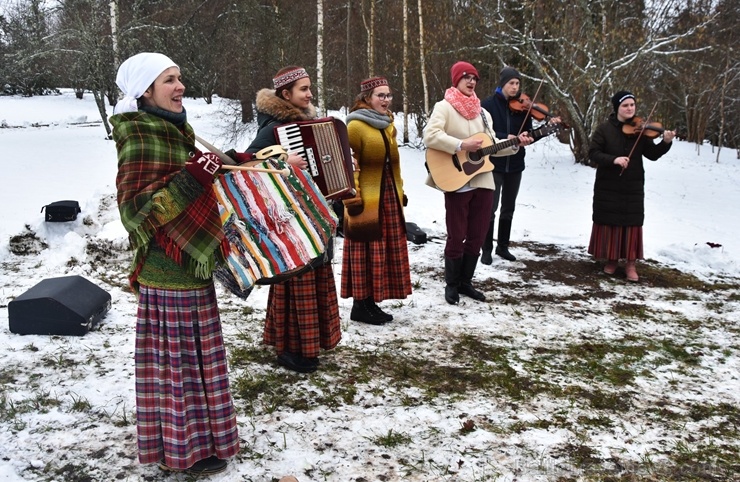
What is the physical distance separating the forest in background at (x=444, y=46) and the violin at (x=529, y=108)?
3.35 meters

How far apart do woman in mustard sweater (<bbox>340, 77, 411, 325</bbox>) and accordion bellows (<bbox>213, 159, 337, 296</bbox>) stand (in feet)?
5.29

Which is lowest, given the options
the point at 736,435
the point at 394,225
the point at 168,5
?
the point at 736,435

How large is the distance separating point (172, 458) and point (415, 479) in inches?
44.4

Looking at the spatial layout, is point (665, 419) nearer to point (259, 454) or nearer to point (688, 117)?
point (259, 454)

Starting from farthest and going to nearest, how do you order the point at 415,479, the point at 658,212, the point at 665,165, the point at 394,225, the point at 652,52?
the point at 665,165 → the point at 652,52 → the point at 658,212 → the point at 394,225 → the point at 415,479

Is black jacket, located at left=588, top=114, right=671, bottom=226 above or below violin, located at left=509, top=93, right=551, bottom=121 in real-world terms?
below

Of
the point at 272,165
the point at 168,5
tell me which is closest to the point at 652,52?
the point at 272,165

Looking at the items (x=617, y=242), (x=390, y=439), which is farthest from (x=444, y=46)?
(x=390, y=439)

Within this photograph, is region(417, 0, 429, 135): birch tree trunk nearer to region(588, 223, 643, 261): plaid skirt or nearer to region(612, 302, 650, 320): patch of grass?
region(588, 223, 643, 261): plaid skirt

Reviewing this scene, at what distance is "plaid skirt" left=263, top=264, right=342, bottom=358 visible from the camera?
3744 millimetres

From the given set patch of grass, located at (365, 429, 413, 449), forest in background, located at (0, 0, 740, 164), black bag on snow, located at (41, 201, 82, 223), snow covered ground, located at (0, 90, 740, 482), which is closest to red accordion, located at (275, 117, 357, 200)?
snow covered ground, located at (0, 90, 740, 482)

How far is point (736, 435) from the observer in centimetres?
327

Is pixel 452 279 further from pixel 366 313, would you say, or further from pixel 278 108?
pixel 278 108

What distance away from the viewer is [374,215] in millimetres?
4562
